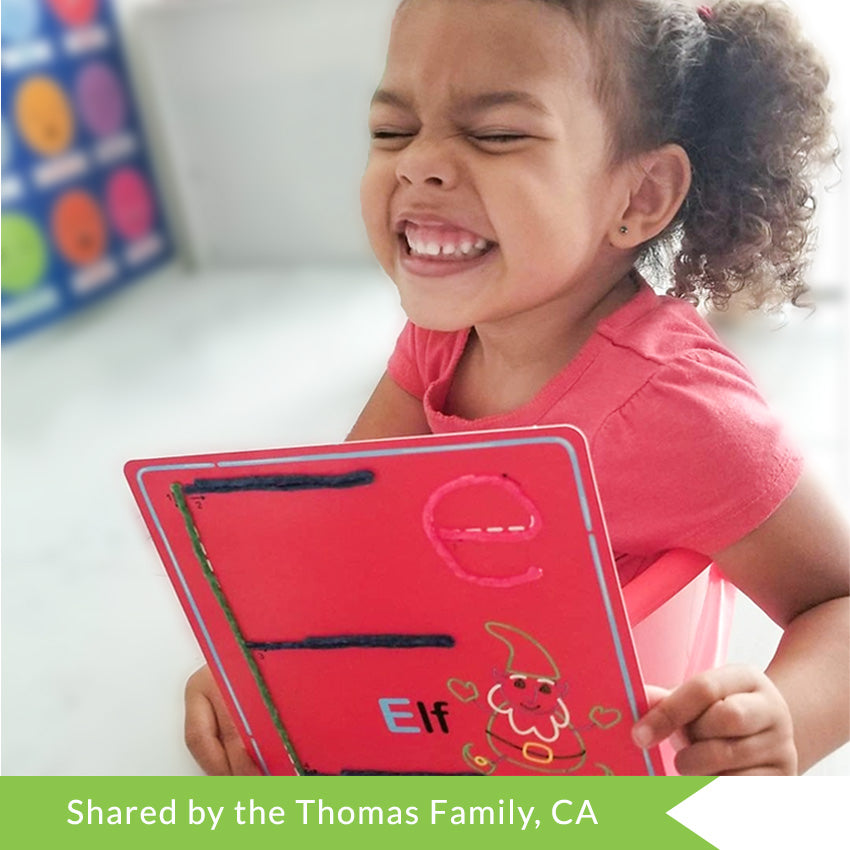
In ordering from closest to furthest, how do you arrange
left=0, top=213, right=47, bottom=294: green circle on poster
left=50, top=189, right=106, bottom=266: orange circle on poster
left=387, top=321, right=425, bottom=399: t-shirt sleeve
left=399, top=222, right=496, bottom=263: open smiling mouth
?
left=399, top=222, right=496, bottom=263: open smiling mouth < left=387, top=321, right=425, bottom=399: t-shirt sleeve < left=0, top=213, right=47, bottom=294: green circle on poster < left=50, top=189, right=106, bottom=266: orange circle on poster

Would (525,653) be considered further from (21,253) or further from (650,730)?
(21,253)

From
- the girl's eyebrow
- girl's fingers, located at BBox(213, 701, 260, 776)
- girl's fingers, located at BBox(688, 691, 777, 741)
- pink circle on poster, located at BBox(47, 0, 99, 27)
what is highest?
pink circle on poster, located at BBox(47, 0, 99, 27)

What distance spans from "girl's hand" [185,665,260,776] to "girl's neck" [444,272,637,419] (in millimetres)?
211

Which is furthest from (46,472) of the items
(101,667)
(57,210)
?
(57,210)

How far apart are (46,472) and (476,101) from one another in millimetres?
1020

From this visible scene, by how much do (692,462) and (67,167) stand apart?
1654 mm

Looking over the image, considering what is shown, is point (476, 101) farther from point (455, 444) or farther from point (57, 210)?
point (57, 210)

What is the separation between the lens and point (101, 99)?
198cm

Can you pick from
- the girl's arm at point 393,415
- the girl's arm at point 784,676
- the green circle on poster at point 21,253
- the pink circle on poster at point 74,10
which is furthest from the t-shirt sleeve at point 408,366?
the pink circle on poster at point 74,10

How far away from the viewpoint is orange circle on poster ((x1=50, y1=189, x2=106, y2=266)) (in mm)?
1906

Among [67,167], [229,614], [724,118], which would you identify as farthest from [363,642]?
[67,167]

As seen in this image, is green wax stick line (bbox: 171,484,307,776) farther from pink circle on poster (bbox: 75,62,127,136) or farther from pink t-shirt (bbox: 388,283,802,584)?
pink circle on poster (bbox: 75,62,127,136)

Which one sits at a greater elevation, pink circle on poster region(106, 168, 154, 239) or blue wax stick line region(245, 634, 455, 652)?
blue wax stick line region(245, 634, 455, 652)

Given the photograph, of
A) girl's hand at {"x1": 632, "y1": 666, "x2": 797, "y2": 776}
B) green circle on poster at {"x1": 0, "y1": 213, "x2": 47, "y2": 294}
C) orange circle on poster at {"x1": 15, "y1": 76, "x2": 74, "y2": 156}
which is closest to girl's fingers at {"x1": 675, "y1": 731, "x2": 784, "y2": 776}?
girl's hand at {"x1": 632, "y1": 666, "x2": 797, "y2": 776}
